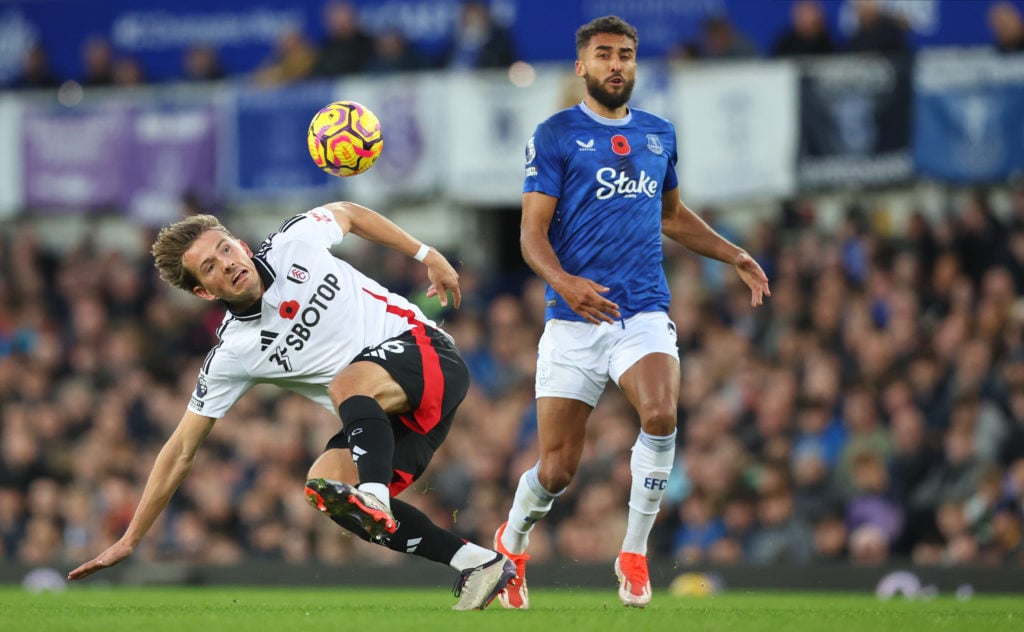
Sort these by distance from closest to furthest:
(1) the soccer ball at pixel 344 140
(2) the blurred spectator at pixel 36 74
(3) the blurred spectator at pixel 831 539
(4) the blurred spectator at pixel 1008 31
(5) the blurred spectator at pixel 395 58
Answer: (1) the soccer ball at pixel 344 140
(3) the blurred spectator at pixel 831 539
(4) the blurred spectator at pixel 1008 31
(5) the blurred spectator at pixel 395 58
(2) the blurred spectator at pixel 36 74

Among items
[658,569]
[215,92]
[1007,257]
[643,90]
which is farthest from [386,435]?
[215,92]

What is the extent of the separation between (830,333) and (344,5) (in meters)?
7.98

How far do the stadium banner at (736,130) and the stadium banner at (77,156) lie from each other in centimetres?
705

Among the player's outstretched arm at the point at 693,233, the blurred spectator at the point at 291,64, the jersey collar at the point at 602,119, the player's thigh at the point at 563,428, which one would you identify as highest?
the jersey collar at the point at 602,119

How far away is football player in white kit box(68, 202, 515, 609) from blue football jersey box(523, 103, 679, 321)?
2.39 ft

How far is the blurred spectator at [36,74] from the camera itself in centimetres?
2019

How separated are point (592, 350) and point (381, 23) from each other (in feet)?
38.6

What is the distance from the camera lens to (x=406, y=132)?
57.4ft

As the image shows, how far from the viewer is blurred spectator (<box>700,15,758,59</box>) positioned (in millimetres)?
16141

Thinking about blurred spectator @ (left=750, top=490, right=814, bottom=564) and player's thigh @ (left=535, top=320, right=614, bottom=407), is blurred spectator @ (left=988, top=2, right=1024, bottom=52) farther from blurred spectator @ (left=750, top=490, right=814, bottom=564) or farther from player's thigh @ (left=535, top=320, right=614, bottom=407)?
player's thigh @ (left=535, top=320, right=614, bottom=407)

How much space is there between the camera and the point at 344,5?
759 inches

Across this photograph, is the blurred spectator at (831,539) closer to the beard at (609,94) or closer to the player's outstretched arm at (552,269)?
the player's outstretched arm at (552,269)

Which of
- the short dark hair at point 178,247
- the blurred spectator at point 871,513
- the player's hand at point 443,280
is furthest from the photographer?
the blurred spectator at point 871,513

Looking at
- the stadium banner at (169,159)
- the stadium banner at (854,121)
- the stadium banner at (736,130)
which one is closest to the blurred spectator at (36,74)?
the stadium banner at (169,159)
